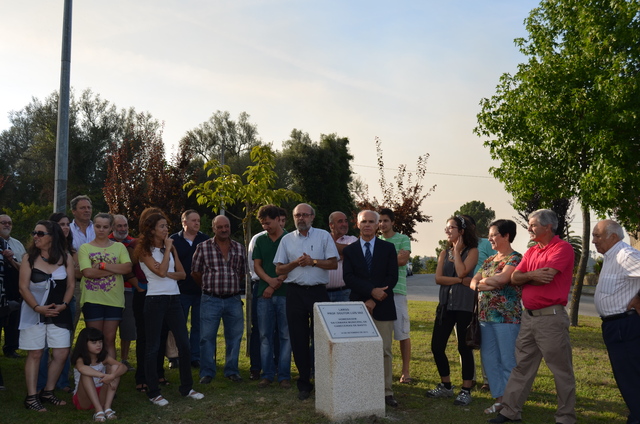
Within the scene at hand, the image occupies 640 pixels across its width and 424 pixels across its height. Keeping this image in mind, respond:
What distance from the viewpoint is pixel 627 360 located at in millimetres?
5945

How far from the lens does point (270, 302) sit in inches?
321

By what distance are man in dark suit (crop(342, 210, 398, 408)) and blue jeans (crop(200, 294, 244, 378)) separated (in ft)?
6.25

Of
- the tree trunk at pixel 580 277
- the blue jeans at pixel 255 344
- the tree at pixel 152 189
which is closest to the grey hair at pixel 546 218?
the blue jeans at pixel 255 344

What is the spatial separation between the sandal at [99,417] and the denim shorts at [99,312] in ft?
3.49

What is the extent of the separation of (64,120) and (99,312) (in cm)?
504

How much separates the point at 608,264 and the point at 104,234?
17.8 ft

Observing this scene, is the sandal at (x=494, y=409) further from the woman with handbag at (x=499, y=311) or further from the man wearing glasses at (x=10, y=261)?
the man wearing glasses at (x=10, y=261)

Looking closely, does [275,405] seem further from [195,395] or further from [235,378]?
[235,378]

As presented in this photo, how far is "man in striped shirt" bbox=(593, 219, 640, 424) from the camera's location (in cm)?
590

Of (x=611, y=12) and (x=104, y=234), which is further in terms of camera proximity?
(x=611, y=12)

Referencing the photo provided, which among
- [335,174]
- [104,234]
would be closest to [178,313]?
[104,234]

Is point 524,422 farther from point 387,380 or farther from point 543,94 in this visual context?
point 543,94

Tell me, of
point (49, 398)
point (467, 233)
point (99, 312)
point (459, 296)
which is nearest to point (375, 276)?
point (459, 296)

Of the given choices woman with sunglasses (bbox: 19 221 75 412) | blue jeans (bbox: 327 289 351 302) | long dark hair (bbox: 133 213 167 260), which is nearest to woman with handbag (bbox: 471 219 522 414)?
blue jeans (bbox: 327 289 351 302)
